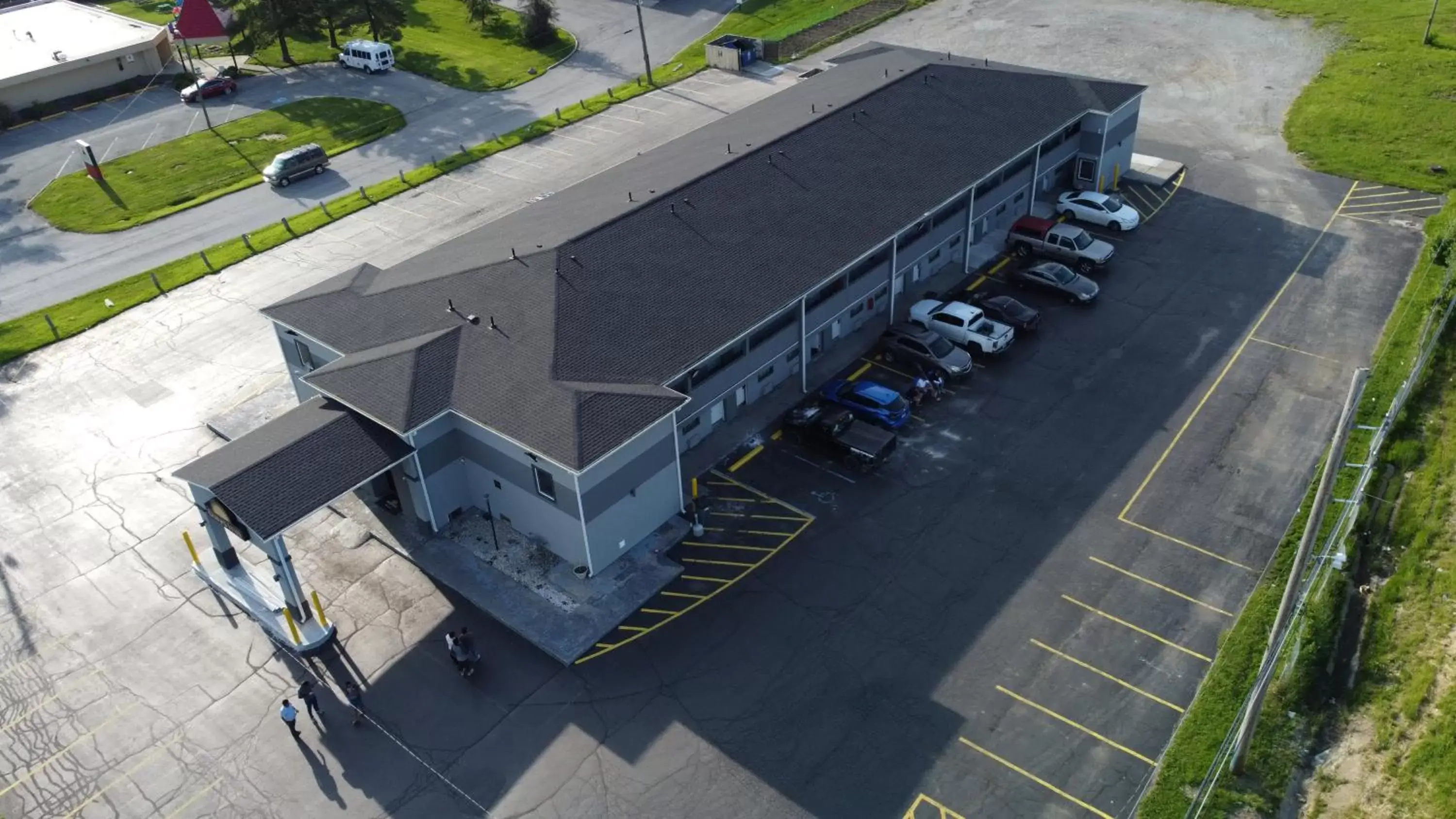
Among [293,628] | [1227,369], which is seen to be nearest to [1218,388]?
[1227,369]

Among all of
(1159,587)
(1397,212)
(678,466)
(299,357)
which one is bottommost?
(1159,587)

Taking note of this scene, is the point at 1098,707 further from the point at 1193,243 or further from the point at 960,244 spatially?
the point at 1193,243

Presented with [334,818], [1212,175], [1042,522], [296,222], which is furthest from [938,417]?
[296,222]

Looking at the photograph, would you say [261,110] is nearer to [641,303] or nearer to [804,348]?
[641,303]

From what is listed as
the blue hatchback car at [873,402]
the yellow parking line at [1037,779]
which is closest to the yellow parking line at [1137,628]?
the yellow parking line at [1037,779]

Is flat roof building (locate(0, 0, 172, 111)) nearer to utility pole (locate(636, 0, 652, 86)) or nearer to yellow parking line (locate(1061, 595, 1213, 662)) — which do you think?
utility pole (locate(636, 0, 652, 86))

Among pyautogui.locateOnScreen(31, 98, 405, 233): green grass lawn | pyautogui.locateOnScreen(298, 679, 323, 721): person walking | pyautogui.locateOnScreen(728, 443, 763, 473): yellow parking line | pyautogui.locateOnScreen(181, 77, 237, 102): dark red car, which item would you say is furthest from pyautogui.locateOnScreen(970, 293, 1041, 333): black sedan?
pyautogui.locateOnScreen(181, 77, 237, 102): dark red car

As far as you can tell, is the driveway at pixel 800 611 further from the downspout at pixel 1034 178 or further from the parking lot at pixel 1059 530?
the downspout at pixel 1034 178
